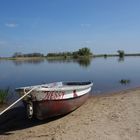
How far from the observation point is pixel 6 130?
977 centimetres

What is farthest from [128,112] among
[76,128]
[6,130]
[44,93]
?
[6,130]

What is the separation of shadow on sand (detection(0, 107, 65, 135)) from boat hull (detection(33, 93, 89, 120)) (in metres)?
0.44

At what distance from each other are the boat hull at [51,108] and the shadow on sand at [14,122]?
44cm

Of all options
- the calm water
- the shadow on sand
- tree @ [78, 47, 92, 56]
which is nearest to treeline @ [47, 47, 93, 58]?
tree @ [78, 47, 92, 56]

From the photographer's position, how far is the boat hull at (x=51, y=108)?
381 inches

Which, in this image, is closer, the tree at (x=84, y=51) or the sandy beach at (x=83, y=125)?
the sandy beach at (x=83, y=125)

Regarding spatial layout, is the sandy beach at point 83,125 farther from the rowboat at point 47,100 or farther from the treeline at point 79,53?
the treeline at point 79,53

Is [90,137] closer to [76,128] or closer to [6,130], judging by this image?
[76,128]

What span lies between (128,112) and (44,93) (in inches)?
124

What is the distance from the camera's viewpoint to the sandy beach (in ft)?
25.8

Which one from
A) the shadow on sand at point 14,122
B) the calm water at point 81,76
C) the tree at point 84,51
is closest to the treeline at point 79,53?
the tree at point 84,51

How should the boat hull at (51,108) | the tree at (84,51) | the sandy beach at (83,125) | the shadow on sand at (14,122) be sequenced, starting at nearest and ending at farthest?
the sandy beach at (83,125) → the boat hull at (51,108) → the shadow on sand at (14,122) → the tree at (84,51)

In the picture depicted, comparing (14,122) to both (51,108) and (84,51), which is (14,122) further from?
(84,51)

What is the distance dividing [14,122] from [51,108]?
6.01 feet
